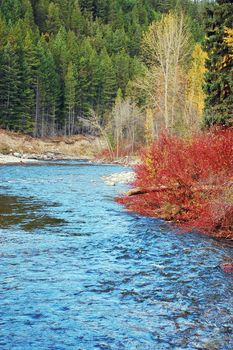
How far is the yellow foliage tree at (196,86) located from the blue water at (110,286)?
70.1ft

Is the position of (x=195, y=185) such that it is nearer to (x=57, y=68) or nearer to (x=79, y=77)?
(x=57, y=68)

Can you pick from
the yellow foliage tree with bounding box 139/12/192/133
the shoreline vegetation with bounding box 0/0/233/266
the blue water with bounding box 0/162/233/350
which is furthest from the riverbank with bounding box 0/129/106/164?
the blue water with bounding box 0/162/233/350

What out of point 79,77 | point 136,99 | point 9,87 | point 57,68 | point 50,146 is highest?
point 57,68

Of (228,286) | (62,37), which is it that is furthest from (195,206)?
(62,37)

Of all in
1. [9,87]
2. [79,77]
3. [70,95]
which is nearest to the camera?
[9,87]

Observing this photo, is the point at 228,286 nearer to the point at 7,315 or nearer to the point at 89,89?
the point at 7,315

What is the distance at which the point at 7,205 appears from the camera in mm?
17141

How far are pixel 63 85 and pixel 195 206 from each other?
7278 centimetres

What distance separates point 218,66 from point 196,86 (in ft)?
61.1

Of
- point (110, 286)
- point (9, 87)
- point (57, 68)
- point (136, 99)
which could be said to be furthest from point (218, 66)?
point (57, 68)

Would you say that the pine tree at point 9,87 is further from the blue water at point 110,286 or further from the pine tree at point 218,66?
the blue water at point 110,286

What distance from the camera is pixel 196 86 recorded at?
39.8 metres

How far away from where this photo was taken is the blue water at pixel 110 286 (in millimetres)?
5957

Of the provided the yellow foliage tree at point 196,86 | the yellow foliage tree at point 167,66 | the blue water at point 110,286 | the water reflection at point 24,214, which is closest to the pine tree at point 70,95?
the yellow foliage tree at point 196,86
